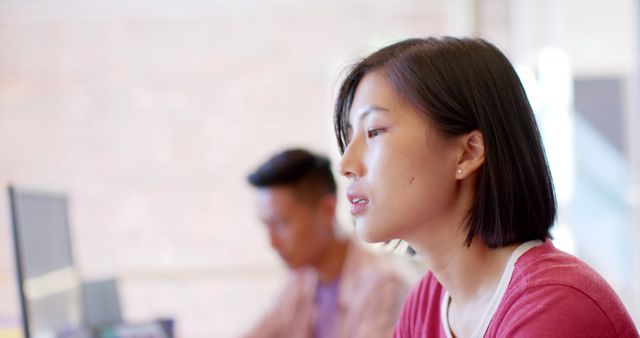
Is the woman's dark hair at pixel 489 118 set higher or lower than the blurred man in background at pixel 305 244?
higher

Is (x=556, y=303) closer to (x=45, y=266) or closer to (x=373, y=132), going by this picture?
(x=373, y=132)

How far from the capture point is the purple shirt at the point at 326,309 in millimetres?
2549

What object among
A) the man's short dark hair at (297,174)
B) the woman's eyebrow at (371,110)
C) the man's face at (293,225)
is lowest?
the man's face at (293,225)

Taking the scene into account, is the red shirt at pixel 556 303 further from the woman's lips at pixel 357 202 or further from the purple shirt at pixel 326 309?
the purple shirt at pixel 326 309

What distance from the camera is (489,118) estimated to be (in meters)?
1.04

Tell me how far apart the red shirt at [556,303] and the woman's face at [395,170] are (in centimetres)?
13

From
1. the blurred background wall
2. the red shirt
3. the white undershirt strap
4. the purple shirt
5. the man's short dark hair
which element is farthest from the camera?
the blurred background wall

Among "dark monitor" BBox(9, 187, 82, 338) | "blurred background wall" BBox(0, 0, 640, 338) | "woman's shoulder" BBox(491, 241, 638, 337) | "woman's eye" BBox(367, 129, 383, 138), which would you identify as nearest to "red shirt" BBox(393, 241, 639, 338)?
"woman's shoulder" BBox(491, 241, 638, 337)

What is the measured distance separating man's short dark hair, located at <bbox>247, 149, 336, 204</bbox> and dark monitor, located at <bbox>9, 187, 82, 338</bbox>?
638 millimetres

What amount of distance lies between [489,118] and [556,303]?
0.23m

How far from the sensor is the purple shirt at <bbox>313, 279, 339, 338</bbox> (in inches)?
100

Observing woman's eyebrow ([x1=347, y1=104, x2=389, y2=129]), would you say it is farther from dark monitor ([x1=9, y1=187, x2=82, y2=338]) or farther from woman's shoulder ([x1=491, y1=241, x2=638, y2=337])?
dark monitor ([x1=9, y1=187, x2=82, y2=338])

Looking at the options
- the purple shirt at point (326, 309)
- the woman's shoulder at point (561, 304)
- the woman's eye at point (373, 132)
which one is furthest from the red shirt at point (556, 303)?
the purple shirt at point (326, 309)

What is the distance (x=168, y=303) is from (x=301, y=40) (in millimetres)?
1904
